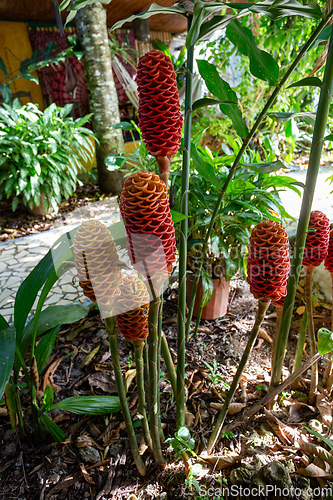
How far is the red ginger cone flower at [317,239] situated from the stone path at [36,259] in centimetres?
128

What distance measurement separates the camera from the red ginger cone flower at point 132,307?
0.70 meters

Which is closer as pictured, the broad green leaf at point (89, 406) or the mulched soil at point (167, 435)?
the mulched soil at point (167, 435)

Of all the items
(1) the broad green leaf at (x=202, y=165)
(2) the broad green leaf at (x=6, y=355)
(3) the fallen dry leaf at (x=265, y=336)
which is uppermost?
(1) the broad green leaf at (x=202, y=165)

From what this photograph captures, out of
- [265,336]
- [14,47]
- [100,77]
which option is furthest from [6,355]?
[14,47]

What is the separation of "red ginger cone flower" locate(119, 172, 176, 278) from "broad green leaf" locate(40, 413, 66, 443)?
827 millimetres

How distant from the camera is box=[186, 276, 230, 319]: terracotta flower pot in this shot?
6.01ft

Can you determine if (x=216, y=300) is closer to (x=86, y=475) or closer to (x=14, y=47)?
(x=86, y=475)

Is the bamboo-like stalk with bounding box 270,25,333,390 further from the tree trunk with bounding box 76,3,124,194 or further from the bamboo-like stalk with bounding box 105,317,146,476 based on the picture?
the tree trunk with bounding box 76,3,124,194

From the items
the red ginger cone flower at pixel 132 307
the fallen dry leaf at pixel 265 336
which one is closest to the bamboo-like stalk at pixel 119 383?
the red ginger cone flower at pixel 132 307

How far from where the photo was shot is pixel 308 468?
100cm

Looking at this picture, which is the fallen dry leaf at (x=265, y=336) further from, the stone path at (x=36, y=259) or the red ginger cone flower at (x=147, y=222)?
the red ginger cone flower at (x=147, y=222)

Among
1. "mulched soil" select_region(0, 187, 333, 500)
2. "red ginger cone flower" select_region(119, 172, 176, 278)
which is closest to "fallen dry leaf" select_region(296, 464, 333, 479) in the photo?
"mulched soil" select_region(0, 187, 333, 500)

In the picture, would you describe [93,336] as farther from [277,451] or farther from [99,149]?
[99,149]

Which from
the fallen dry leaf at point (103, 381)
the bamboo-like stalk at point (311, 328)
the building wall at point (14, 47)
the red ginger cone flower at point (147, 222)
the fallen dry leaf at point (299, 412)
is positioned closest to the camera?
the red ginger cone flower at point (147, 222)
